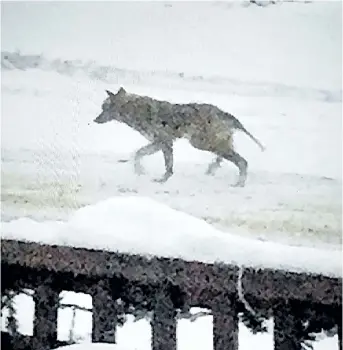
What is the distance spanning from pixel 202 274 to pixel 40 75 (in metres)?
→ 0.63

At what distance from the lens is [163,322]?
5.22 ft

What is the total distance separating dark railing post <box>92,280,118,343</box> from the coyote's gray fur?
0.98 feet

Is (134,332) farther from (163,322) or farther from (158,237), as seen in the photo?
(158,237)

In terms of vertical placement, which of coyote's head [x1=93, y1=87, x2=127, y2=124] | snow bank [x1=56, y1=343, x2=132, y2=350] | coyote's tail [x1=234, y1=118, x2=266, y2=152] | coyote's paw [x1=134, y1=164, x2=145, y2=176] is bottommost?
snow bank [x1=56, y1=343, x2=132, y2=350]

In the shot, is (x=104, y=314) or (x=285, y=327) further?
(x=104, y=314)

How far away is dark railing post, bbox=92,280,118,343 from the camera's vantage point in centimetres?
162

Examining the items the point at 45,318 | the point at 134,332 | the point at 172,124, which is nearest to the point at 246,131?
the point at 172,124

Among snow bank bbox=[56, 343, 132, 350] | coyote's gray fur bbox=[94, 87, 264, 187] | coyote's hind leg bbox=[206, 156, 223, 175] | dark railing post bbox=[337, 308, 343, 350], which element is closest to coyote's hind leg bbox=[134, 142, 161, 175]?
coyote's gray fur bbox=[94, 87, 264, 187]

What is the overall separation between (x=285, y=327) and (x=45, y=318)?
587 millimetres

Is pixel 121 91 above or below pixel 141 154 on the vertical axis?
above

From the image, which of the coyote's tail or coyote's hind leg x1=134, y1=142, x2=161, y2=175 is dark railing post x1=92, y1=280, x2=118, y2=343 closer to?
coyote's hind leg x1=134, y1=142, x2=161, y2=175

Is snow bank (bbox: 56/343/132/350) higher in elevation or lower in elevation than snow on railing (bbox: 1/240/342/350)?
lower

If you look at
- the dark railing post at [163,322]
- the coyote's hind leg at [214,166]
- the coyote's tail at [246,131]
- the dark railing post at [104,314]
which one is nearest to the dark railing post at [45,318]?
the dark railing post at [104,314]

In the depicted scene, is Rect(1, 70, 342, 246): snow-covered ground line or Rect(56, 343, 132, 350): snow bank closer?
Rect(1, 70, 342, 246): snow-covered ground line
